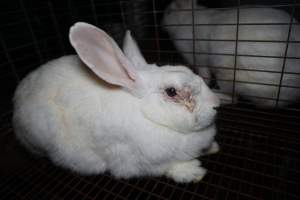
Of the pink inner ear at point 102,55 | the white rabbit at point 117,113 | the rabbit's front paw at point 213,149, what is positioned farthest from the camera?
the rabbit's front paw at point 213,149

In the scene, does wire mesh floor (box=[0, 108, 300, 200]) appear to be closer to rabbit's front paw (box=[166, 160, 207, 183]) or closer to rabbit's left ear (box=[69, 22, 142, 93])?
rabbit's front paw (box=[166, 160, 207, 183])

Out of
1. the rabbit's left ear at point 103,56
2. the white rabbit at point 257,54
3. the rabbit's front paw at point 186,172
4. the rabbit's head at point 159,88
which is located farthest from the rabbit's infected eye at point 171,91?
the white rabbit at point 257,54

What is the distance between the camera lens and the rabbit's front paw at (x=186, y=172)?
1.35 metres

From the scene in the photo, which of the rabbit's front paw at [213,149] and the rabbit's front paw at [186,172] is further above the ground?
the rabbit's front paw at [186,172]

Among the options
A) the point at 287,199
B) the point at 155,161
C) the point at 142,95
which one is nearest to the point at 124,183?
the point at 155,161

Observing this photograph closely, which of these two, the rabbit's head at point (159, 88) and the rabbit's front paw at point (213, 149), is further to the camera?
the rabbit's front paw at point (213, 149)

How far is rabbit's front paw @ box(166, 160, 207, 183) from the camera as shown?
1.35 metres

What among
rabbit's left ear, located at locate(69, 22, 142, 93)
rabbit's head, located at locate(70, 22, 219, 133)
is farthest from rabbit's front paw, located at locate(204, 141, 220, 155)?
rabbit's left ear, located at locate(69, 22, 142, 93)

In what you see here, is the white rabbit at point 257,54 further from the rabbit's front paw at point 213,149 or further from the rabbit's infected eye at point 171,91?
the rabbit's infected eye at point 171,91

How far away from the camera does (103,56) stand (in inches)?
47.2

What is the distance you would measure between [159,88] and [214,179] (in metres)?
0.64

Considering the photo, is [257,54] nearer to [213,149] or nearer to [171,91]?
[213,149]

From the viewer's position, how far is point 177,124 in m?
1.21

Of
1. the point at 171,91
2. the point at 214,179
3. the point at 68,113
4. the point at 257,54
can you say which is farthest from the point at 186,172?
the point at 257,54
